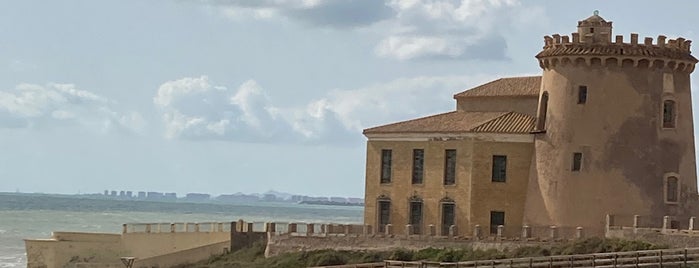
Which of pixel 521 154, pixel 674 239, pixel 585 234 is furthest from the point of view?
pixel 521 154

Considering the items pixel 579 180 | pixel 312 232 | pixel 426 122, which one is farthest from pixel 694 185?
pixel 312 232

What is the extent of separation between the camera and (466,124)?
56.0 metres

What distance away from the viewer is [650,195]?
5244 centimetres

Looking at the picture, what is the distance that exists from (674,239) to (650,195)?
483cm

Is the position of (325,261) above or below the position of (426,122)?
below

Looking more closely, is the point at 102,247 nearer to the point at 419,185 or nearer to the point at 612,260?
the point at 419,185

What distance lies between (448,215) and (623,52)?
8.63 meters

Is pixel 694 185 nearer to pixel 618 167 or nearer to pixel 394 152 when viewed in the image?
A: pixel 618 167

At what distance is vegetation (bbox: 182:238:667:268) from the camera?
4809cm

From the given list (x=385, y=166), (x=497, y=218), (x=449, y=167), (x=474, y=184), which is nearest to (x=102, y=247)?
(x=385, y=166)

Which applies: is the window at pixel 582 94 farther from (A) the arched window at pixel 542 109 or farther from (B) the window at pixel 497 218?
(B) the window at pixel 497 218

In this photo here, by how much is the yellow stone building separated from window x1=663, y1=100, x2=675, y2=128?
3 cm

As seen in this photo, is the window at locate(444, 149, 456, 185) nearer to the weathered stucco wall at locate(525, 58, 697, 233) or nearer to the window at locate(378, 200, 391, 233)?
the window at locate(378, 200, 391, 233)

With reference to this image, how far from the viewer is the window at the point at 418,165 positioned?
56.5 m
